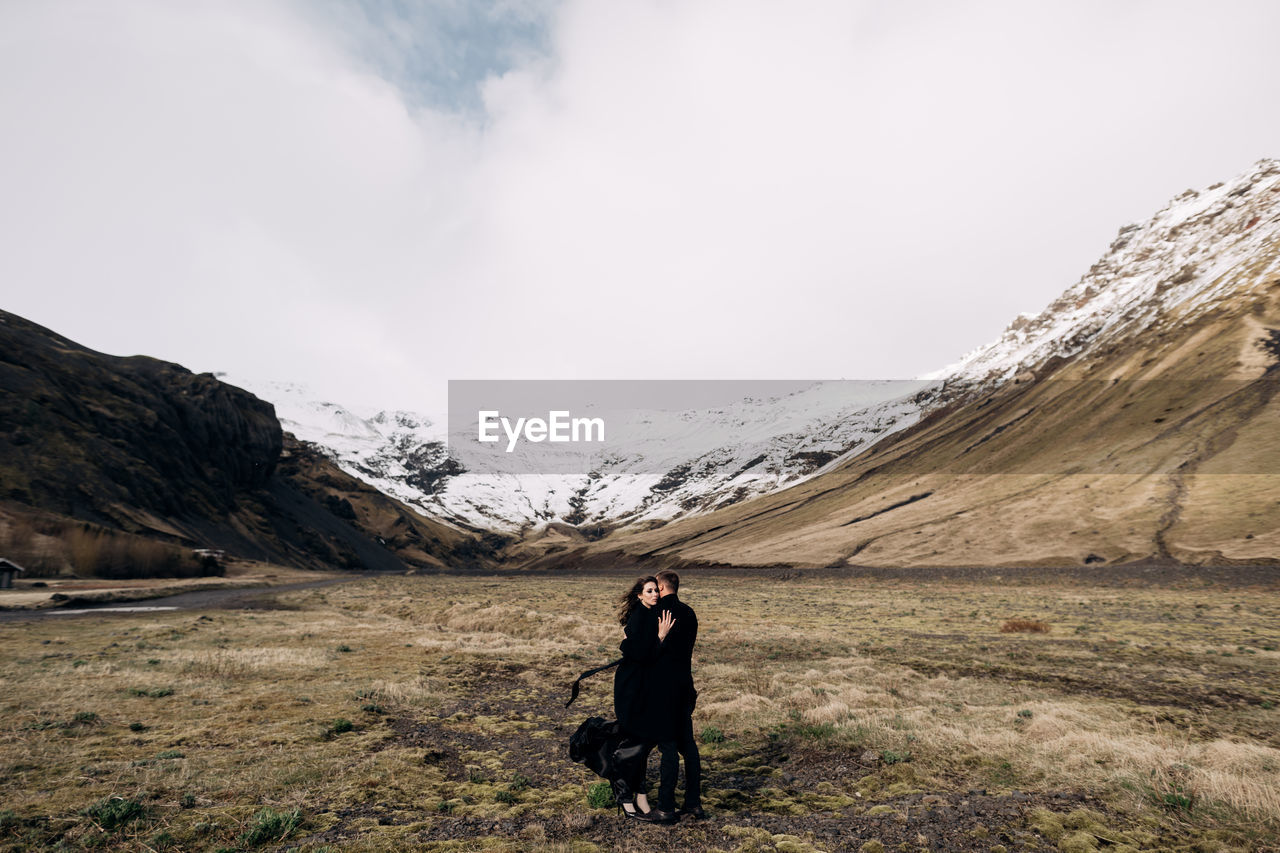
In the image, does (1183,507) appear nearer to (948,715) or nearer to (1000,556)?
(1000,556)

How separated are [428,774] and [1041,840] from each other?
1123cm

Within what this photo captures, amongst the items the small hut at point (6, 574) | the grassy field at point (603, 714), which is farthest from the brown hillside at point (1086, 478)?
the small hut at point (6, 574)

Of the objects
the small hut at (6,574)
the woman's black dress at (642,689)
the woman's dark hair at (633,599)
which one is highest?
the woman's dark hair at (633,599)

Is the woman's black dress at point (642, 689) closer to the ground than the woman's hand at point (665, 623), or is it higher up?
closer to the ground

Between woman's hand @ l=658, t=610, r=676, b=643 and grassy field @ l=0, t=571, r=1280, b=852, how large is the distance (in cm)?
309

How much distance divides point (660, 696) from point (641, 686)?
0.35m

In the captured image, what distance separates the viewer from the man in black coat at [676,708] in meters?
9.84

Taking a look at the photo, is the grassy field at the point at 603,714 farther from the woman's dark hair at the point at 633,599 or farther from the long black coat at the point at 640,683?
the woman's dark hair at the point at 633,599

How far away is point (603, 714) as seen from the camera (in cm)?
1775

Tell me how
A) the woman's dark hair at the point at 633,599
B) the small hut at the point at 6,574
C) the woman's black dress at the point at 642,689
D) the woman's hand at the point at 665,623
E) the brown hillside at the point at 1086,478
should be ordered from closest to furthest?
the woman's black dress at the point at 642,689 < the woman's hand at the point at 665,623 < the woman's dark hair at the point at 633,599 < the small hut at the point at 6,574 < the brown hillside at the point at 1086,478

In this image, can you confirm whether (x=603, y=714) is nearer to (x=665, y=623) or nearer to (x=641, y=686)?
(x=641, y=686)

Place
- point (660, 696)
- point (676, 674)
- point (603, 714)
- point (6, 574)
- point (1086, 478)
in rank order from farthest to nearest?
point (1086, 478) → point (6, 574) → point (603, 714) → point (676, 674) → point (660, 696)

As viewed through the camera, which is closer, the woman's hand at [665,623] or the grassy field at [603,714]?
the grassy field at [603,714]

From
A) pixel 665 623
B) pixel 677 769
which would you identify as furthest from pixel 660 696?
pixel 677 769
